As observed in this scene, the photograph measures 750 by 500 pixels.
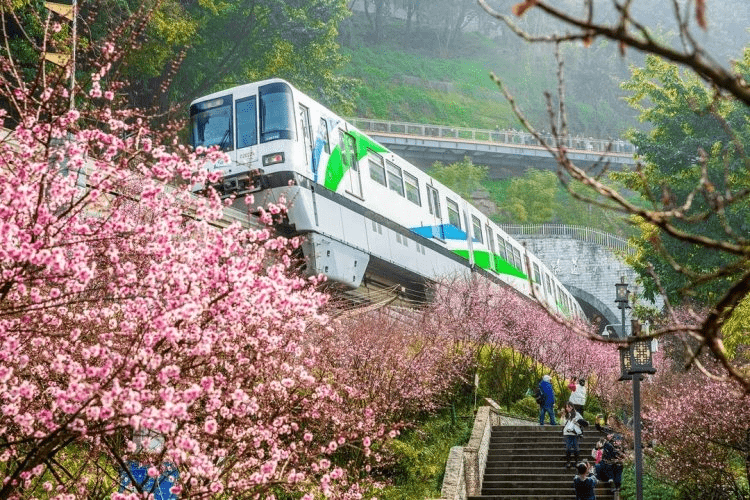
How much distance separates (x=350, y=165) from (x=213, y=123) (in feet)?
10.6

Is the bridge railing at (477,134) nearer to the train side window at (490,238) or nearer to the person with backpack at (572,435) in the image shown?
the train side window at (490,238)

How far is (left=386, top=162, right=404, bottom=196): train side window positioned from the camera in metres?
25.2

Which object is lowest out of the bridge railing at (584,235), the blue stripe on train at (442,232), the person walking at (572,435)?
the person walking at (572,435)

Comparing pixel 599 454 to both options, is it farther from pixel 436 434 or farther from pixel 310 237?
pixel 310 237

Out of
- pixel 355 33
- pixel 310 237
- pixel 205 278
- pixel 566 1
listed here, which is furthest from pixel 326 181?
pixel 566 1

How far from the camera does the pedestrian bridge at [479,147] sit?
67.4 metres

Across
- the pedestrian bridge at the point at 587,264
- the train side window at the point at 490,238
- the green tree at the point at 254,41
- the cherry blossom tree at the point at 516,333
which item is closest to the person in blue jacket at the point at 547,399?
the cherry blossom tree at the point at 516,333

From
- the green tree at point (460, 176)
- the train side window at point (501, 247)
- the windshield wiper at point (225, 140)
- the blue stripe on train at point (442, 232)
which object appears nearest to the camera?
the windshield wiper at point (225, 140)

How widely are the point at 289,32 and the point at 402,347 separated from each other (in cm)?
1911

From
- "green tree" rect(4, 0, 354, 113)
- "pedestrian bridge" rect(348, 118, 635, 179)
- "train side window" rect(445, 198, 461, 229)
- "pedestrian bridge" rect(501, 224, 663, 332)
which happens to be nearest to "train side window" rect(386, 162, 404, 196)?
"train side window" rect(445, 198, 461, 229)

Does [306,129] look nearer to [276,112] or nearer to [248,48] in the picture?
[276,112]

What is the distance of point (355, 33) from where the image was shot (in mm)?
91188

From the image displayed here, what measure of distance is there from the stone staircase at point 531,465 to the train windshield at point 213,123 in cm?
819

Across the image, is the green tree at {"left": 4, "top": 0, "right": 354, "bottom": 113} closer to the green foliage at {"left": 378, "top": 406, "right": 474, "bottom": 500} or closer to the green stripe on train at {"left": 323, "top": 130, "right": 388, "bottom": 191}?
the green stripe on train at {"left": 323, "top": 130, "right": 388, "bottom": 191}
